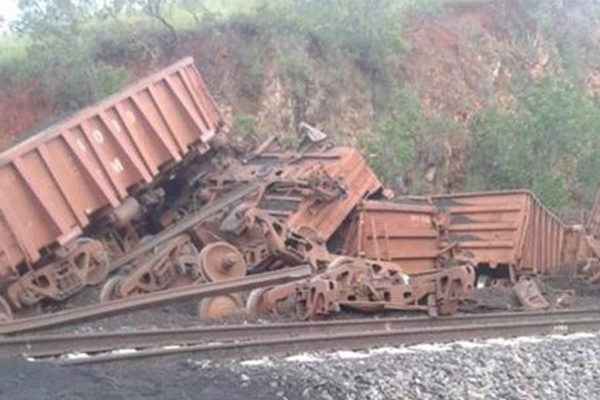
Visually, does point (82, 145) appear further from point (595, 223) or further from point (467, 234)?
point (595, 223)

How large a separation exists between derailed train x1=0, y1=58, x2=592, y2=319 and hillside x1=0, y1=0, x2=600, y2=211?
7.06 metres

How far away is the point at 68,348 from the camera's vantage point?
9656 mm

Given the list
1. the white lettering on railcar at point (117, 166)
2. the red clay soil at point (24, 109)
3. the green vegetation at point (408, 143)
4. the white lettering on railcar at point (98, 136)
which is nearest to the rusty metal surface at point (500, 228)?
the white lettering on railcar at point (117, 166)

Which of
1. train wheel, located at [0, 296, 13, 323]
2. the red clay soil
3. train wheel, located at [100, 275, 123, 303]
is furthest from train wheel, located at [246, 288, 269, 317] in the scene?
the red clay soil

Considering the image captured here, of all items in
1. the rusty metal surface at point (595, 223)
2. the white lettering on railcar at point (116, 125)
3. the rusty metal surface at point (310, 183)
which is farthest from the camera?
the rusty metal surface at point (595, 223)

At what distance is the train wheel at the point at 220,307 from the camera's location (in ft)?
41.5

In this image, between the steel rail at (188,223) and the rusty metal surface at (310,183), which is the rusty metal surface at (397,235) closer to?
the rusty metal surface at (310,183)

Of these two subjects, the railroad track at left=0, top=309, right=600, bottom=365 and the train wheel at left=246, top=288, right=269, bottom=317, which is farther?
the train wheel at left=246, top=288, right=269, bottom=317

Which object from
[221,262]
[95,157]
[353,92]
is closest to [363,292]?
[221,262]

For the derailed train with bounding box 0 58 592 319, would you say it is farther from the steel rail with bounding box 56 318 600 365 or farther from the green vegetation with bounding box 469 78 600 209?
the green vegetation with bounding box 469 78 600 209

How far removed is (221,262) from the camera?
44.3 ft

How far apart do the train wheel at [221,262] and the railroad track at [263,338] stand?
238 cm

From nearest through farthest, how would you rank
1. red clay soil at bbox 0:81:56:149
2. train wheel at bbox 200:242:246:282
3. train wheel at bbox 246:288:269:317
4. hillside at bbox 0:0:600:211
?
train wheel at bbox 246:288:269:317, train wheel at bbox 200:242:246:282, red clay soil at bbox 0:81:56:149, hillside at bbox 0:0:600:211

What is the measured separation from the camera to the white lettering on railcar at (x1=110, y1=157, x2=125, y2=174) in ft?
46.8
